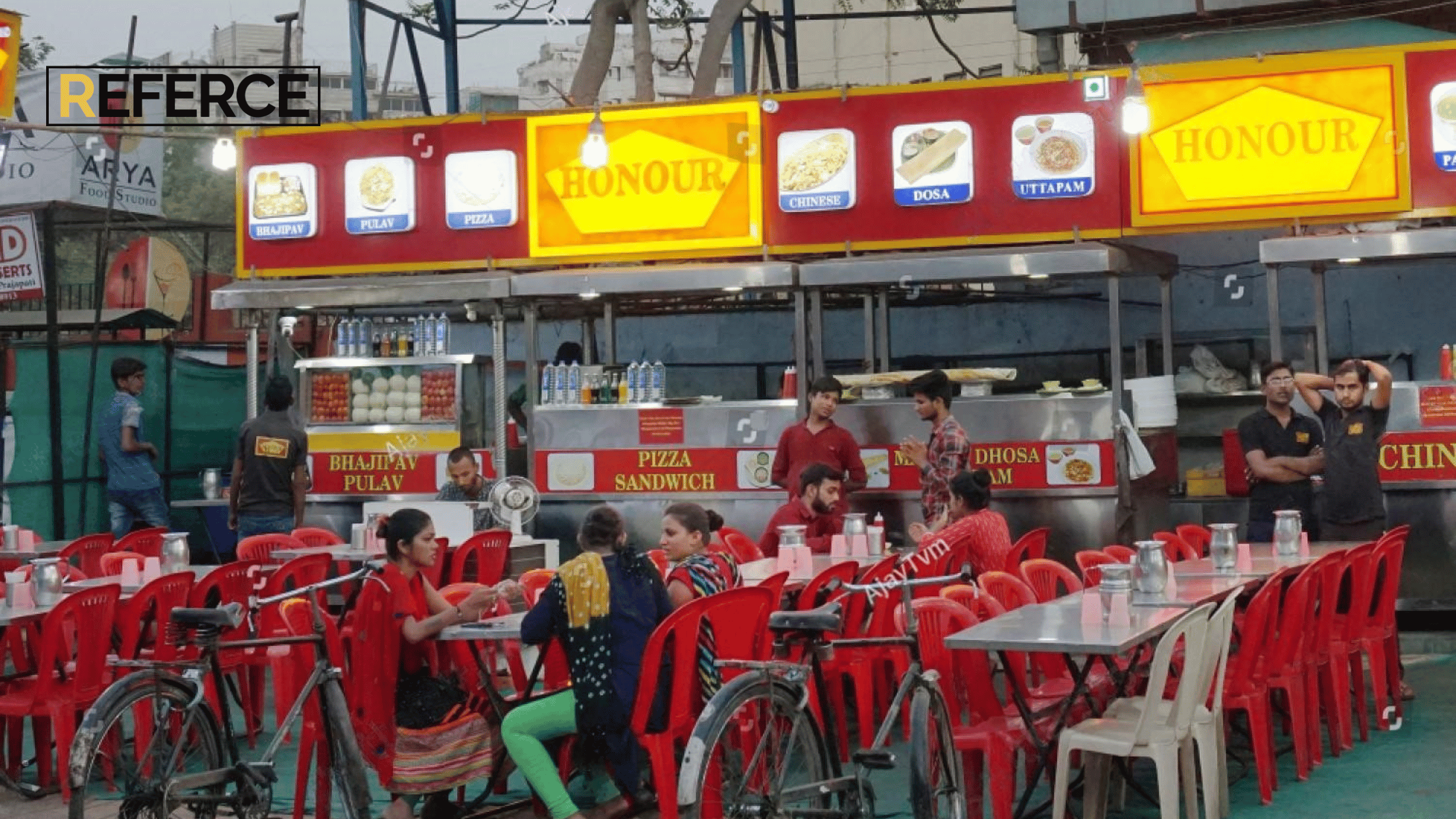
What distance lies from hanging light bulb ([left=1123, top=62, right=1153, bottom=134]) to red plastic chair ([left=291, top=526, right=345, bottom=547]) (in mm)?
5631

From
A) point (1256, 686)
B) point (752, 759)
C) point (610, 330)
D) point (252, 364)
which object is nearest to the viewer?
point (752, 759)

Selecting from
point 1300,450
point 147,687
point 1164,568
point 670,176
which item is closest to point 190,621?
point 147,687

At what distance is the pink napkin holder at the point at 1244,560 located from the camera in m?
8.20

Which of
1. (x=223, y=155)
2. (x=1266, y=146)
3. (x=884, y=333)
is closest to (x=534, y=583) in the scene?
(x=1266, y=146)

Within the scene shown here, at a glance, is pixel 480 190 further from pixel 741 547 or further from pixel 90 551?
pixel 741 547

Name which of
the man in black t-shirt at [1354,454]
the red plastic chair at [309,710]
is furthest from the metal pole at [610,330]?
the red plastic chair at [309,710]

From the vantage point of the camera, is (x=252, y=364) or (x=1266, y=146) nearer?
(x=1266, y=146)

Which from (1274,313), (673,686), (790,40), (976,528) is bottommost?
(673,686)

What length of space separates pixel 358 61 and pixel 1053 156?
7.64 metres

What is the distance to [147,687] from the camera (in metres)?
6.17

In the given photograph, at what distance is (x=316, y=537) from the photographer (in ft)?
36.9

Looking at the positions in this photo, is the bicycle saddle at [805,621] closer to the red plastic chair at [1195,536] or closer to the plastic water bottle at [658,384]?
the red plastic chair at [1195,536]

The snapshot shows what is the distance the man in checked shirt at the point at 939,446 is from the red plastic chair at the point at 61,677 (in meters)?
4.58

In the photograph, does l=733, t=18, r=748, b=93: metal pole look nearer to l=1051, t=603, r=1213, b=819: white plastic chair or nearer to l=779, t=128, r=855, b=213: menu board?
l=779, t=128, r=855, b=213: menu board
